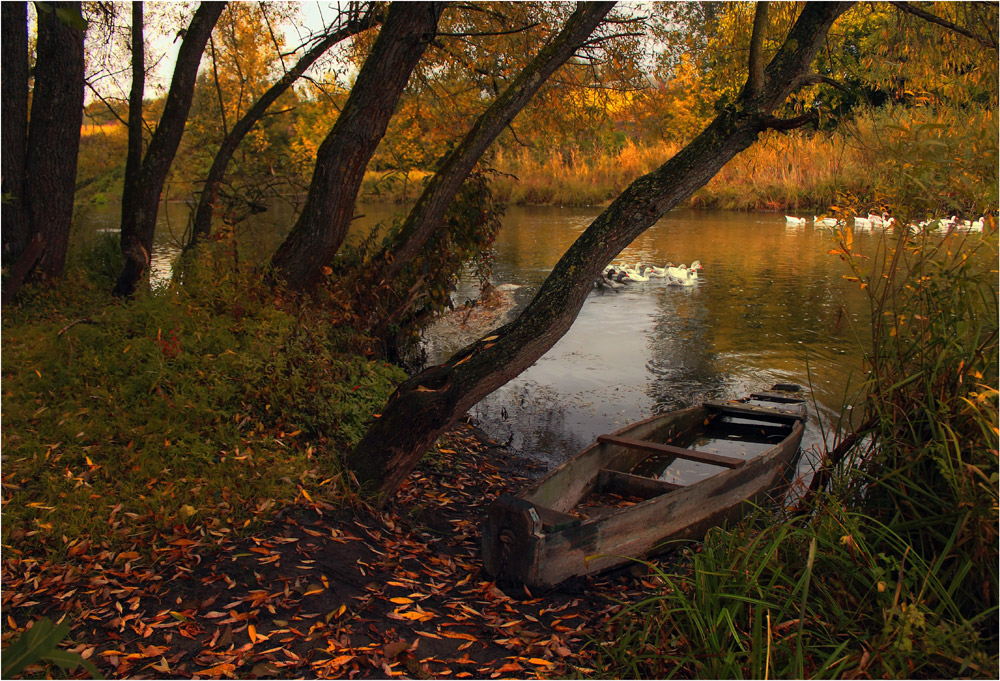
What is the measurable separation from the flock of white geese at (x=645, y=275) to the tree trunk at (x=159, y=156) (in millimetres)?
8962

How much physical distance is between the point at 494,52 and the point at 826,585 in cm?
758

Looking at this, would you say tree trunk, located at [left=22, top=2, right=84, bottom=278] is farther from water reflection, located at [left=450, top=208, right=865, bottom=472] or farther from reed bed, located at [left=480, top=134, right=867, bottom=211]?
reed bed, located at [left=480, top=134, right=867, bottom=211]

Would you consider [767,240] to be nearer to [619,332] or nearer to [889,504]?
[619,332]

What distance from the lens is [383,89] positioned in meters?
6.55

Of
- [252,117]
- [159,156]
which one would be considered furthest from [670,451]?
[252,117]

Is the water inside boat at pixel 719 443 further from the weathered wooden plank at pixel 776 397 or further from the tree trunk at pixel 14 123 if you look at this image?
the tree trunk at pixel 14 123

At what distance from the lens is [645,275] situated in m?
15.8

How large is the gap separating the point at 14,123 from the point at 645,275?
1129cm

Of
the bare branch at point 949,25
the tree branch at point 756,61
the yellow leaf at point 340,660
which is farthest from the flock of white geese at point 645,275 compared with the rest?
the yellow leaf at point 340,660

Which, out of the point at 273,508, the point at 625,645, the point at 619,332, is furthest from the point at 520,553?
the point at 619,332

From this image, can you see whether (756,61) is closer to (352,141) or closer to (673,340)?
(352,141)

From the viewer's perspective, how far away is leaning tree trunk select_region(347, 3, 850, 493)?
498cm

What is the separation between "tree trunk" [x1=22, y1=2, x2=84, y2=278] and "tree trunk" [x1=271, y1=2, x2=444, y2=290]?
2478 mm

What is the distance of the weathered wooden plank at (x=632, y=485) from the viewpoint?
5574 millimetres
